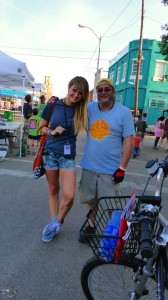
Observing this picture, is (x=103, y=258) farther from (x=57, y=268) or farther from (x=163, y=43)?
(x=163, y=43)

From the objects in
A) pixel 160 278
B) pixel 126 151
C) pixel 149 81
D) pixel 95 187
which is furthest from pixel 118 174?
pixel 149 81

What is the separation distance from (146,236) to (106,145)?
1.85 metres

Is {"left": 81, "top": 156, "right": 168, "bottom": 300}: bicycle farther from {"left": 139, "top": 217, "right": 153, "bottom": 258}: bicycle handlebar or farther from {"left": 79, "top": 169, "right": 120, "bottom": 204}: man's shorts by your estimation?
{"left": 79, "top": 169, "right": 120, "bottom": 204}: man's shorts

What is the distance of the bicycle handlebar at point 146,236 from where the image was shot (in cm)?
133

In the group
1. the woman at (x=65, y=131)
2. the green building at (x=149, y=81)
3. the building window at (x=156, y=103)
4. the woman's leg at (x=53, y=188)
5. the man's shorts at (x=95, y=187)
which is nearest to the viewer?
the woman at (x=65, y=131)

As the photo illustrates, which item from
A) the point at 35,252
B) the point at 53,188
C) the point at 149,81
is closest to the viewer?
the point at 35,252

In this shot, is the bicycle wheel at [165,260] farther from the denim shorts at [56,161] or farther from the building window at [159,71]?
the building window at [159,71]

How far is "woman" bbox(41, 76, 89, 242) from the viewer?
315 cm

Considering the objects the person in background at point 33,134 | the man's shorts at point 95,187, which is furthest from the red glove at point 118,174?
the person in background at point 33,134

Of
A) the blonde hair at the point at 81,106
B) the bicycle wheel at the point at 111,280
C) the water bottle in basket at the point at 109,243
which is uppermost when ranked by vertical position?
the blonde hair at the point at 81,106

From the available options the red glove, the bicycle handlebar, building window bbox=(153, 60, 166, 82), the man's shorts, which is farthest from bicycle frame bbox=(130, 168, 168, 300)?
building window bbox=(153, 60, 166, 82)

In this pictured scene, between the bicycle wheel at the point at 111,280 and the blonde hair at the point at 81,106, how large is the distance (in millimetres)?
1493

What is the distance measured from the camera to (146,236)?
1389 mm

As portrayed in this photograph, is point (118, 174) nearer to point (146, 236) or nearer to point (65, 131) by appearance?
point (65, 131)
